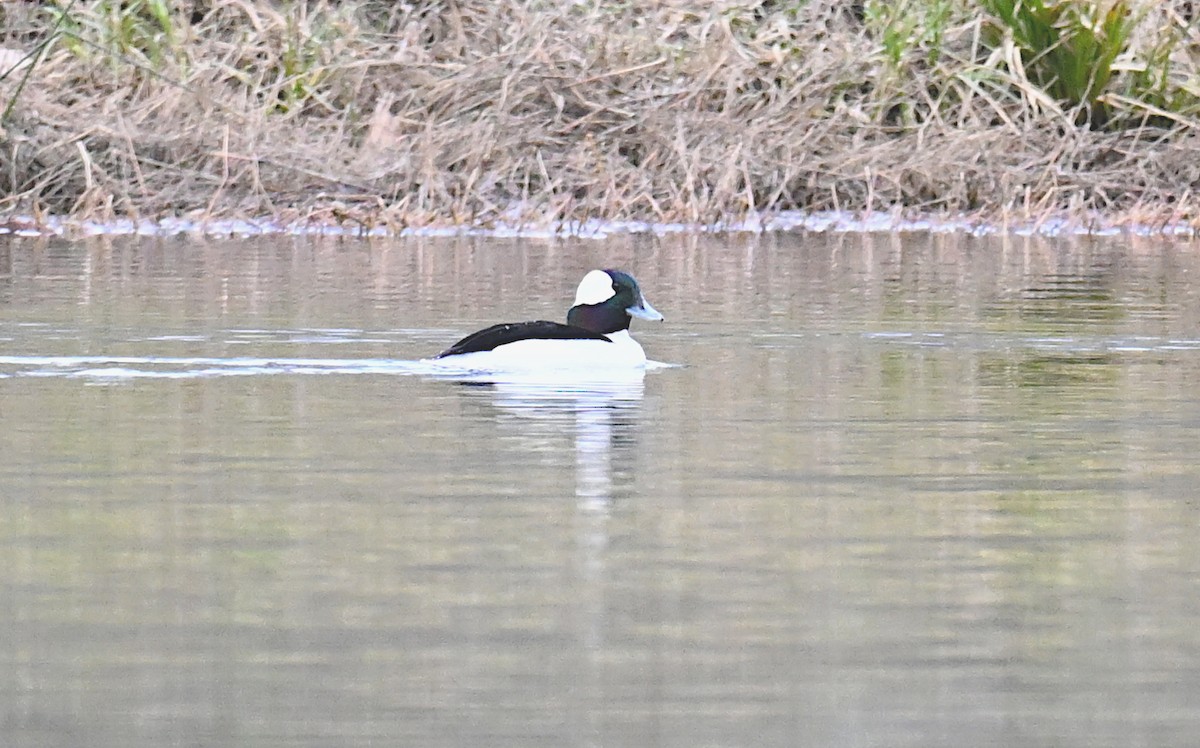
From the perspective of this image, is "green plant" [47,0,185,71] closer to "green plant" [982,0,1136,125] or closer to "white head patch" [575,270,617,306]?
"green plant" [982,0,1136,125]

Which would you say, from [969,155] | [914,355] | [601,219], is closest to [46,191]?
[601,219]

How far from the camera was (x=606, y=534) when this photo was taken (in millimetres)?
5762

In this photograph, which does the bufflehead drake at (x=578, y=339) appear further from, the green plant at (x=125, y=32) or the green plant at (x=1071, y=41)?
the green plant at (x=125, y=32)

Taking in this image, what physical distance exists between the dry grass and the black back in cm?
800

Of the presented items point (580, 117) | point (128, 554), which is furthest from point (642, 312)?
point (580, 117)

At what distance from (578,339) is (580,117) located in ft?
32.1

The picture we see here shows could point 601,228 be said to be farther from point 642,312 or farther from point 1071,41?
point 642,312

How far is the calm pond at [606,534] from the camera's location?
422cm

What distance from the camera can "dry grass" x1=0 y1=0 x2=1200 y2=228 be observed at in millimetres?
18156

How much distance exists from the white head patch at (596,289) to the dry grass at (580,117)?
7084mm

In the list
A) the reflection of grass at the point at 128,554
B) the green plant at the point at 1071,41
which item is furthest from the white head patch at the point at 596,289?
the green plant at the point at 1071,41

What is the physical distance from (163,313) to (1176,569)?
654 centimetres

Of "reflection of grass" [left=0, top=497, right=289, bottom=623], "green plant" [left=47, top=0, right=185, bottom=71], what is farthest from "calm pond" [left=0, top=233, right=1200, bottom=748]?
"green plant" [left=47, top=0, right=185, bottom=71]

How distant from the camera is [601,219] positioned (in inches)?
716
